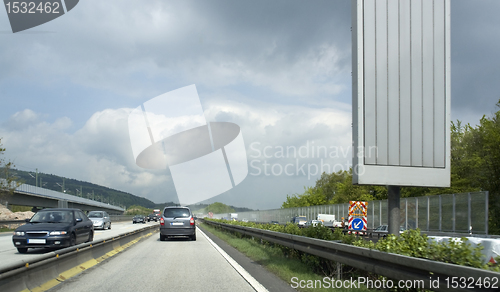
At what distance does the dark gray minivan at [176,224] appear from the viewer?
22609 millimetres

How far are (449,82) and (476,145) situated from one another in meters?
43.8

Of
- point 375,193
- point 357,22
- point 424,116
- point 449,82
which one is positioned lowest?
point 375,193

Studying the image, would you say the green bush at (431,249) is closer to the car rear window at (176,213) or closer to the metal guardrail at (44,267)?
the metal guardrail at (44,267)

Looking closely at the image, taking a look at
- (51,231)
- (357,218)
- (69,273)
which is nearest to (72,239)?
(51,231)

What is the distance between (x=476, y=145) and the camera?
5081 centimetres

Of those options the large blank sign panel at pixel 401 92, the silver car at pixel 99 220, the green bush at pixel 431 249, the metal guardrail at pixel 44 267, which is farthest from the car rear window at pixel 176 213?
the silver car at pixel 99 220

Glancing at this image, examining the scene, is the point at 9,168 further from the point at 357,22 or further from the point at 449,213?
the point at 357,22

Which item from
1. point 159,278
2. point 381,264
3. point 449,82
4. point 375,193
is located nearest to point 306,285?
point 381,264

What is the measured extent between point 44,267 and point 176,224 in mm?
14472

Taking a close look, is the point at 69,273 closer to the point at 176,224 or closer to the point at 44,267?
the point at 44,267

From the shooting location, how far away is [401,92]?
1170 cm

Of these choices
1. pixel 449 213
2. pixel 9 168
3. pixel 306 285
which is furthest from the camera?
pixel 9 168

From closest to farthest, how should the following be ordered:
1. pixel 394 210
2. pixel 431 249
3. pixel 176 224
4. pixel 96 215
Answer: pixel 431 249, pixel 394 210, pixel 176 224, pixel 96 215

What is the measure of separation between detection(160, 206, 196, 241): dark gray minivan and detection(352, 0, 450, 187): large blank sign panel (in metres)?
12.9
